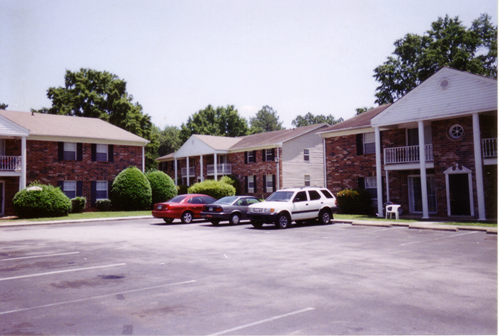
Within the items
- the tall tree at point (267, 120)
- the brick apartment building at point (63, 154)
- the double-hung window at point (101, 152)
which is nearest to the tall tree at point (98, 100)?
the brick apartment building at point (63, 154)

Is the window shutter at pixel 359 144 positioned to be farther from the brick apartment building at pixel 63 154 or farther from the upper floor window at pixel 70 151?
the upper floor window at pixel 70 151

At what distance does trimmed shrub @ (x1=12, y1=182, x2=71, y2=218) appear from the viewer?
87.1ft

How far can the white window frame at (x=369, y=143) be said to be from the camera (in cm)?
2727

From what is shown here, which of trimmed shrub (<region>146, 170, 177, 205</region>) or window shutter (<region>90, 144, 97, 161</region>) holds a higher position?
window shutter (<region>90, 144, 97, 161</region>)

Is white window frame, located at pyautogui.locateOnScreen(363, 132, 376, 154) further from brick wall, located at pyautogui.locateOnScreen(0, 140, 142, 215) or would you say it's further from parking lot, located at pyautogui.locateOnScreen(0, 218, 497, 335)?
brick wall, located at pyautogui.locateOnScreen(0, 140, 142, 215)

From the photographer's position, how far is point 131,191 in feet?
105

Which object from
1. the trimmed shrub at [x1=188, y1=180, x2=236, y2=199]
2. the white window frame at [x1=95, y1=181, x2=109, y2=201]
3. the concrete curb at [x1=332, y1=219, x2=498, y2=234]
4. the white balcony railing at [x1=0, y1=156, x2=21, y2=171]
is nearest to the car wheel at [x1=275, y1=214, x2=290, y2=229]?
the concrete curb at [x1=332, y1=219, x2=498, y2=234]

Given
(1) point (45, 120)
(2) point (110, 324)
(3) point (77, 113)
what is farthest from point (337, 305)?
(3) point (77, 113)

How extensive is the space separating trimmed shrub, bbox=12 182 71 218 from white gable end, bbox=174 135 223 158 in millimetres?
17277

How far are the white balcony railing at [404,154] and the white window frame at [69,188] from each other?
2342 cm

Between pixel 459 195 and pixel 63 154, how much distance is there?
2766cm

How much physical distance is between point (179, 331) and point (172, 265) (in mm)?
4528

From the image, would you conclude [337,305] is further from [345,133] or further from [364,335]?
[345,133]

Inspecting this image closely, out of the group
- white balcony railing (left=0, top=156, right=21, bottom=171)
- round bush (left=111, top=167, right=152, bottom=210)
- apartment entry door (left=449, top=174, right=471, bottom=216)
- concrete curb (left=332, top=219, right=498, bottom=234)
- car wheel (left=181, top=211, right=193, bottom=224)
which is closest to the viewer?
concrete curb (left=332, top=219, right=498, bottom=234)
